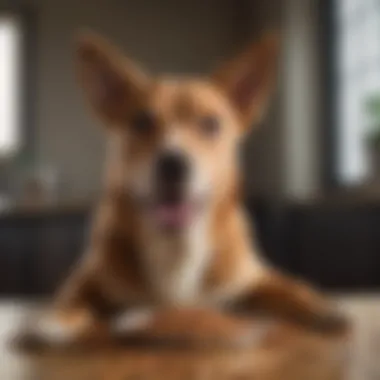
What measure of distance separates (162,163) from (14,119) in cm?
276

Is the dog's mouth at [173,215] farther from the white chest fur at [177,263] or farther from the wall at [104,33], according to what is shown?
the wall at [104,33]

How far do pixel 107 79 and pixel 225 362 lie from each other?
0.85 feet

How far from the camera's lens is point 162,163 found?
2.05ft

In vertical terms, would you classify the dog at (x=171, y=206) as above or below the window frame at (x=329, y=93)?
below

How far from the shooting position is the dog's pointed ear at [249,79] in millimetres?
693

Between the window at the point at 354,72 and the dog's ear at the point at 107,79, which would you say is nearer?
the dog's ear at the point at 107,79

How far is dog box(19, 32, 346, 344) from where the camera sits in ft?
2.09

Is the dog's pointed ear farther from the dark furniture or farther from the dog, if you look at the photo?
the dark furniture

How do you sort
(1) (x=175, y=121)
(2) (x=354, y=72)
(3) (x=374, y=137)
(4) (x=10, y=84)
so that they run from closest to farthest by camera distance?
1. (1) (x=175, y=121)
2. (3) (x=374, y=137)
3. (2) (x=354, y=72)
4. (4) (x=10, y=84)

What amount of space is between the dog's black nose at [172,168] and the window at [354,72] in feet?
6.95

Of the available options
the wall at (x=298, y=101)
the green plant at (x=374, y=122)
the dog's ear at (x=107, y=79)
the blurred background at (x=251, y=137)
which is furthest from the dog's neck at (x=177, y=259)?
the wall at (x=298, y=101)

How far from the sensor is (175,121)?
652mm

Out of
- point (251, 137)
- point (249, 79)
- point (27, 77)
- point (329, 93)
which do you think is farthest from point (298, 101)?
point (249, 79)

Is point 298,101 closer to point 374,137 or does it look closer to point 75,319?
point 374,137
